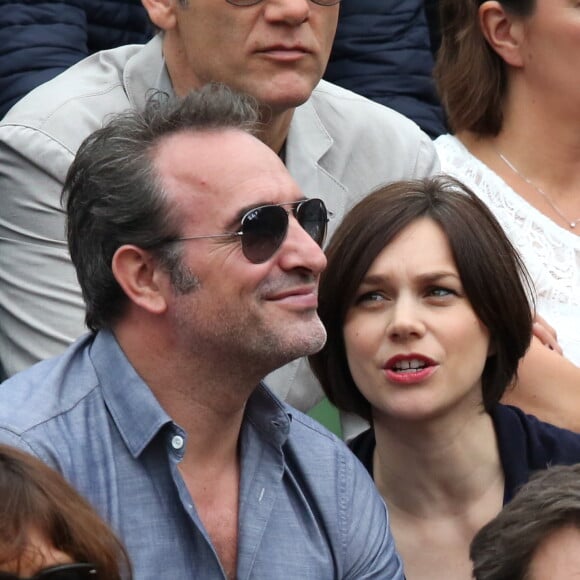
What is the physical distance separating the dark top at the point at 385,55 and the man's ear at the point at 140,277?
5.56 feet

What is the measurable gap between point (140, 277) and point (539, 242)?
1.52 m

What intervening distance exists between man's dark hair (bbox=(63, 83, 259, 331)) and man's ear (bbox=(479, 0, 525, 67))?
136 centimetres

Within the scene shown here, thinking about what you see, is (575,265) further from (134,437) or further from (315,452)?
(134,437)

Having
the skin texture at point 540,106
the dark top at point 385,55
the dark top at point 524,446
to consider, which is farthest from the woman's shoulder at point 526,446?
the dark top at point 385,55

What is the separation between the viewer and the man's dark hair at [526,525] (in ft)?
8.61

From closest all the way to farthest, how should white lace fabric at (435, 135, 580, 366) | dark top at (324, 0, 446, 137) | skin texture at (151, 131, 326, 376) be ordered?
skin texture at (151, 131, 326, 376), white lace fabric at (435, 135, 580, 366), dark top at (324, 0, 446, 137)

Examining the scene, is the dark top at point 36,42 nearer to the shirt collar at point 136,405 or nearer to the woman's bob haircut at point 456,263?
the woman's bob haircut at point 456,263

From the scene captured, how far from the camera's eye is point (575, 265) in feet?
13.4

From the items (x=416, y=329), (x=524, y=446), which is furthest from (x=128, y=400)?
(x=524, y=446)

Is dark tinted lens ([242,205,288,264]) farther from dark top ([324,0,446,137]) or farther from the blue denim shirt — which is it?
dark top ([324,0,446,137])

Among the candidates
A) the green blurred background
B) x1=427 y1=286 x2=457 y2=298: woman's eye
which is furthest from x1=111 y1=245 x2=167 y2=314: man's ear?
the green blurred background

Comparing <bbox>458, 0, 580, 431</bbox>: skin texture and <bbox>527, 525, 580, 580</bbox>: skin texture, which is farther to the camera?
<bbox>458, 0, 580, 431</bbox>: skin texture

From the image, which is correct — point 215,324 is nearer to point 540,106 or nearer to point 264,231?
point 264,231

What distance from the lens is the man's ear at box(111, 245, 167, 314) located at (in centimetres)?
290
